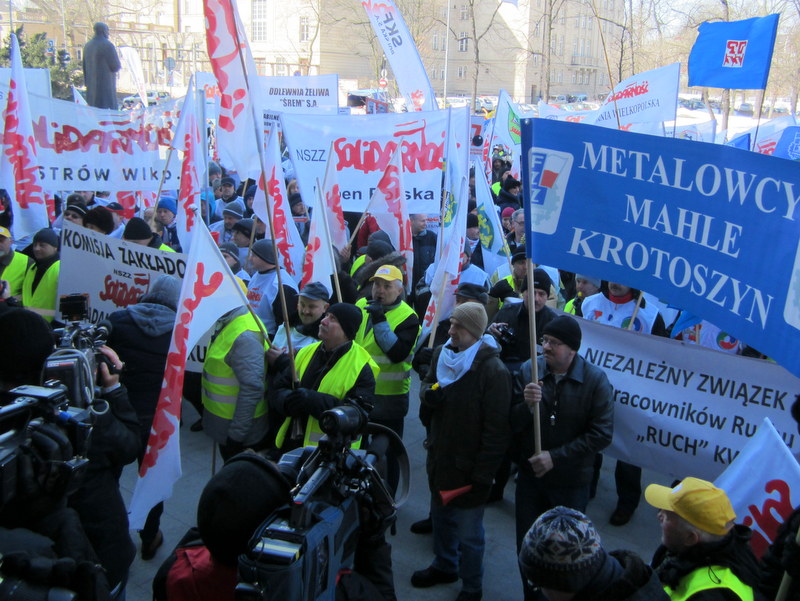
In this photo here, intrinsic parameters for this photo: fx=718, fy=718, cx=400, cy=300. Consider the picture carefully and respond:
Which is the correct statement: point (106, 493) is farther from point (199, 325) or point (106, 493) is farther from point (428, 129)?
point (428, 129)

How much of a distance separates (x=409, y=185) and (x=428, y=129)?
0.64 meters

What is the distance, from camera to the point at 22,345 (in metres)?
2.50

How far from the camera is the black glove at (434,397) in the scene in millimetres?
3861

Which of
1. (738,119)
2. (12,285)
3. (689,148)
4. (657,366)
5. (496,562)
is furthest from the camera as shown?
(738,119)

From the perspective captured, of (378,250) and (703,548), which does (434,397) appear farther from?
(378,250)

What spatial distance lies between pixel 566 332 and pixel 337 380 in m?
1.22

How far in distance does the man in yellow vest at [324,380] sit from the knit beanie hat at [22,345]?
4.66 ft

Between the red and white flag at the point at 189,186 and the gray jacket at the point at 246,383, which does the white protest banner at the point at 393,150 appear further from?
the gray jacket at the point at 246,383

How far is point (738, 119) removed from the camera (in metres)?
23.7

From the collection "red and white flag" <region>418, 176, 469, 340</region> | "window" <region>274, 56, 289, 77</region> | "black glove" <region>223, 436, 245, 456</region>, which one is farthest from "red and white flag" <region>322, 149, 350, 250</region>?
"window" <region>274, 56, 289, 77</region>

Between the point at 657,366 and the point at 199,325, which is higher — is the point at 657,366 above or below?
below

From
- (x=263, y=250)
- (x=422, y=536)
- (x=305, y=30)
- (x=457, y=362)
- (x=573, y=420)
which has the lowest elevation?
(x=422, y=536)

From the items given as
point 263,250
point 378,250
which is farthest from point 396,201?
point 263,250

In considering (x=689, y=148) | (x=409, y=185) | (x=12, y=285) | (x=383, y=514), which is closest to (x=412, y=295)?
(x=409, y=185)
